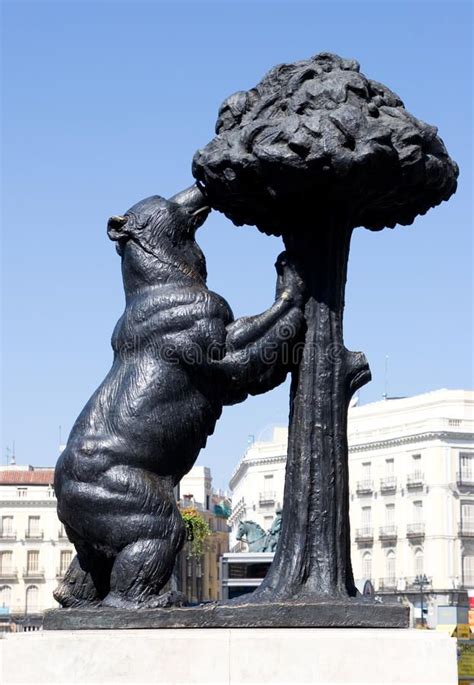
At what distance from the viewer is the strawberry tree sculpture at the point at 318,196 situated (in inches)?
267

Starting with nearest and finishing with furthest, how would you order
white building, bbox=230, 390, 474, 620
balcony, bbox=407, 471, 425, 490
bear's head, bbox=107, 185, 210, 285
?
bear's head, bbox=107, 185, 210, 285, white building, bbox=230, 390, 474, 620, balcony, bbox=407, 471, 425, 490

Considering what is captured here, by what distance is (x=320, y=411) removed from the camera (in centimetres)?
714

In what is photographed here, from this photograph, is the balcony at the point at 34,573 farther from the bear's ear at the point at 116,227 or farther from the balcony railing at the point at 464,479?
the bear's ear at the point at 116,227

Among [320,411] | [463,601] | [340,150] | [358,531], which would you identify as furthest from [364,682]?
[358,531]

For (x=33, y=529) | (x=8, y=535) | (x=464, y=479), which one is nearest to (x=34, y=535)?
(x=33, y=529)

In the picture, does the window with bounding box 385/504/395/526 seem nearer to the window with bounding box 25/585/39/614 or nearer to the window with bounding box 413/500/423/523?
the window with bounding box 413/500/423/523

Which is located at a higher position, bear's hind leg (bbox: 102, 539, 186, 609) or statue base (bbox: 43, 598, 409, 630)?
bear's hind leg (bbox: 102, 539, 186, 609)

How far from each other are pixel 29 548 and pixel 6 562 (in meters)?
2.10

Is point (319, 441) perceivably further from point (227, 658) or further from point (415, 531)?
point (415, 531)

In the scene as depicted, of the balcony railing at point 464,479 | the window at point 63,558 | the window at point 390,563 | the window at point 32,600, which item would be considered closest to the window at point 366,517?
the window at point 390,563

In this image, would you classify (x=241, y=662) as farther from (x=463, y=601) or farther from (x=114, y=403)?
(x=463, y=601)

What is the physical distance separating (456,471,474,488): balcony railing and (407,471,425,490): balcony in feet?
6.09

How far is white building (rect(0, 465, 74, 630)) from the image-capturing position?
280 ft

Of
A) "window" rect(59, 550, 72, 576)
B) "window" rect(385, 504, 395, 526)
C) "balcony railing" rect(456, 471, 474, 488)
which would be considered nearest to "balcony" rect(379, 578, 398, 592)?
"window" rect(385, 504, 395, 526)
